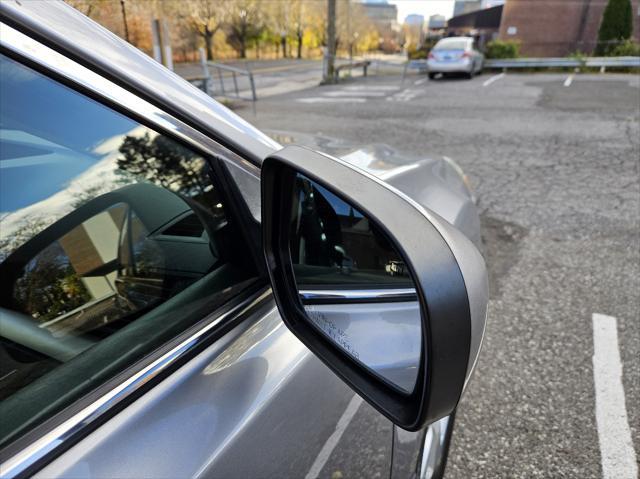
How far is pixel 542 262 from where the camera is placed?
3846mm

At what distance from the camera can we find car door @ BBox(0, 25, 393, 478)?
2.61ft

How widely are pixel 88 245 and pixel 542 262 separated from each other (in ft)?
12.1

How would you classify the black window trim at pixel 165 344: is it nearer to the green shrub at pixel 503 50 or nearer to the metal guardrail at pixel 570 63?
the metal guardrail at pixel 570 63

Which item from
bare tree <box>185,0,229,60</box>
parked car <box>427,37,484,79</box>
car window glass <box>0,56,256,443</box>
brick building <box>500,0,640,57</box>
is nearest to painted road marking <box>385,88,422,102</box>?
parked car <box>427,37,484,79</box>

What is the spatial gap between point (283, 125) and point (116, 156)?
9010mm

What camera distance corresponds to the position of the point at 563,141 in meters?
7.82

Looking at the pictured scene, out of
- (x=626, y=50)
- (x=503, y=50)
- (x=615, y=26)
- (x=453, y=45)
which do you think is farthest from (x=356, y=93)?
(x=615, y=26)

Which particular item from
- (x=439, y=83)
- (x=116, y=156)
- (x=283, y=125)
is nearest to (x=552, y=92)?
(x=439, y=83)

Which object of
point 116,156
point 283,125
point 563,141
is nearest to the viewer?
point 116,156

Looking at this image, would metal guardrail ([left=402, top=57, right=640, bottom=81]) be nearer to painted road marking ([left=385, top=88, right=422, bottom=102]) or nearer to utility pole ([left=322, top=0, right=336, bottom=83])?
utility pole ([left=322, top=0, right=336, bottom=83])

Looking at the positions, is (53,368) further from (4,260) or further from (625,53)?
(625,53)

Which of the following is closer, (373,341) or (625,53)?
(373,341)

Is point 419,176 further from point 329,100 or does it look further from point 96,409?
point 329,100

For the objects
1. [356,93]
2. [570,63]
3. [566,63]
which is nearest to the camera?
[356,93]
